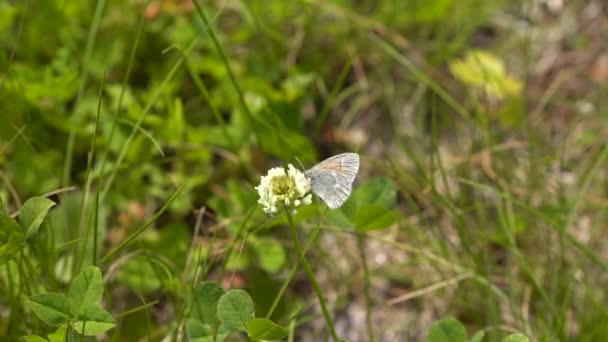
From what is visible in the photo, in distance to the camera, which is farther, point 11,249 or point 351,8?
point 351,8

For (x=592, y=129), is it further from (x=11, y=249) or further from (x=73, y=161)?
(x=11, y=249)

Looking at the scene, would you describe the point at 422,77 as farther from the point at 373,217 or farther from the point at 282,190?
the point at 282,190

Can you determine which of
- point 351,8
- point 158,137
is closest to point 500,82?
point 351,8

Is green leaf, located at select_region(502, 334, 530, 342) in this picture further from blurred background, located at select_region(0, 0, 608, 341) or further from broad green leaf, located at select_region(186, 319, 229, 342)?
broad green leaf, located at select_region(186, 319, 229, 342)

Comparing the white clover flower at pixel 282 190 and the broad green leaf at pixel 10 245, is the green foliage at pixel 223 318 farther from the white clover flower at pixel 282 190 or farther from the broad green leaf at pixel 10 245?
the broad green leaf at pixel 10 245

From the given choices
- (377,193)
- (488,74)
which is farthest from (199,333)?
(488,74)

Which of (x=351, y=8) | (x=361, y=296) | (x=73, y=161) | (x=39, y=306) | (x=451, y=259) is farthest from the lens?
(x=351, y=8)
